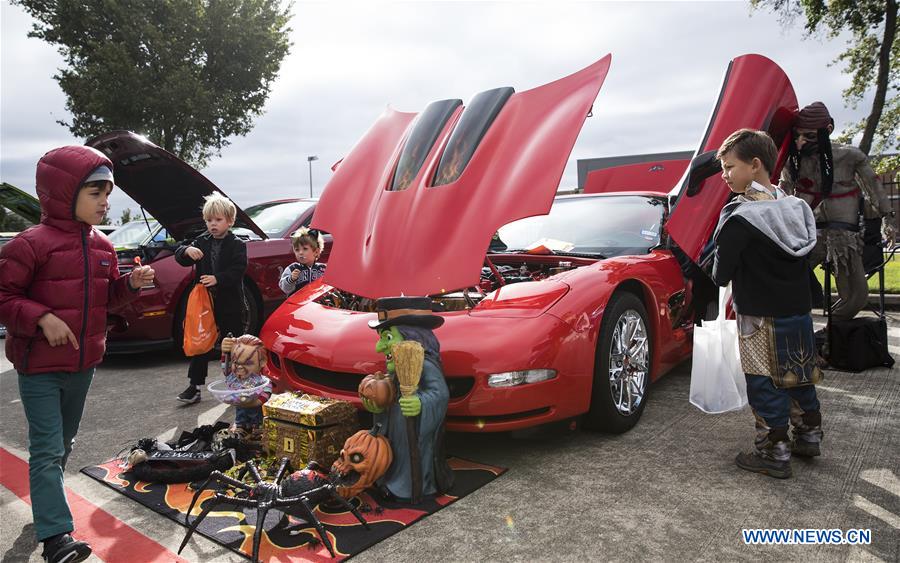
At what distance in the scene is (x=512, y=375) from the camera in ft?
9.09

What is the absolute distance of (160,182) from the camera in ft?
16.1

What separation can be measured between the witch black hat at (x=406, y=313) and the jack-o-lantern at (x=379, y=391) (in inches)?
9.4

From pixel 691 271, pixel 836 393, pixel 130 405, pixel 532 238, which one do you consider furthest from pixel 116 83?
pixel 836 393

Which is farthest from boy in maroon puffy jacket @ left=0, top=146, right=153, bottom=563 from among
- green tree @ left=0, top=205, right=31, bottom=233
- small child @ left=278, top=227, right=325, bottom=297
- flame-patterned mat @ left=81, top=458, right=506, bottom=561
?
green tree @ left=0, top=205, right=31, bottom=233

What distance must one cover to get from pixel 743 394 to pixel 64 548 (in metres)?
3.06

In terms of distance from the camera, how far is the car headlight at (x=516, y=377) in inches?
109

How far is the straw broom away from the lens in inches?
99.3

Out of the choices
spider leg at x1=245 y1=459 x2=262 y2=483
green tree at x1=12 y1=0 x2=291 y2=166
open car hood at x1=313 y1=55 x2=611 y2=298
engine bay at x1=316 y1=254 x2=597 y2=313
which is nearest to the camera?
spider leg at x1=245 y1=459 x2=262 y2=483

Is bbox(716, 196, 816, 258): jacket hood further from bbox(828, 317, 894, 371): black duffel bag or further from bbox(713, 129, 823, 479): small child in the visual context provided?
bbox(828, 317, 894, 371): black duffel bag

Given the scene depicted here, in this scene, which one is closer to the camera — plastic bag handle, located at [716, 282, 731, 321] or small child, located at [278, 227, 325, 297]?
plastic bag handle, located at [716, 282, 731, 321]

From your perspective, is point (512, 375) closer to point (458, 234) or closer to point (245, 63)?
point (458, 234)

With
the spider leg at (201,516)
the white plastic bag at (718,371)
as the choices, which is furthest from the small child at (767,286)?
the spider leg at (201,516)

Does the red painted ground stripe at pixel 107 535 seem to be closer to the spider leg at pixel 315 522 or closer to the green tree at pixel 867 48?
the spider leg at pixel 315 522

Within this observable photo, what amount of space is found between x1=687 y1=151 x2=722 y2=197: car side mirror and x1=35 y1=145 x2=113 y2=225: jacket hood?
3332 mm
